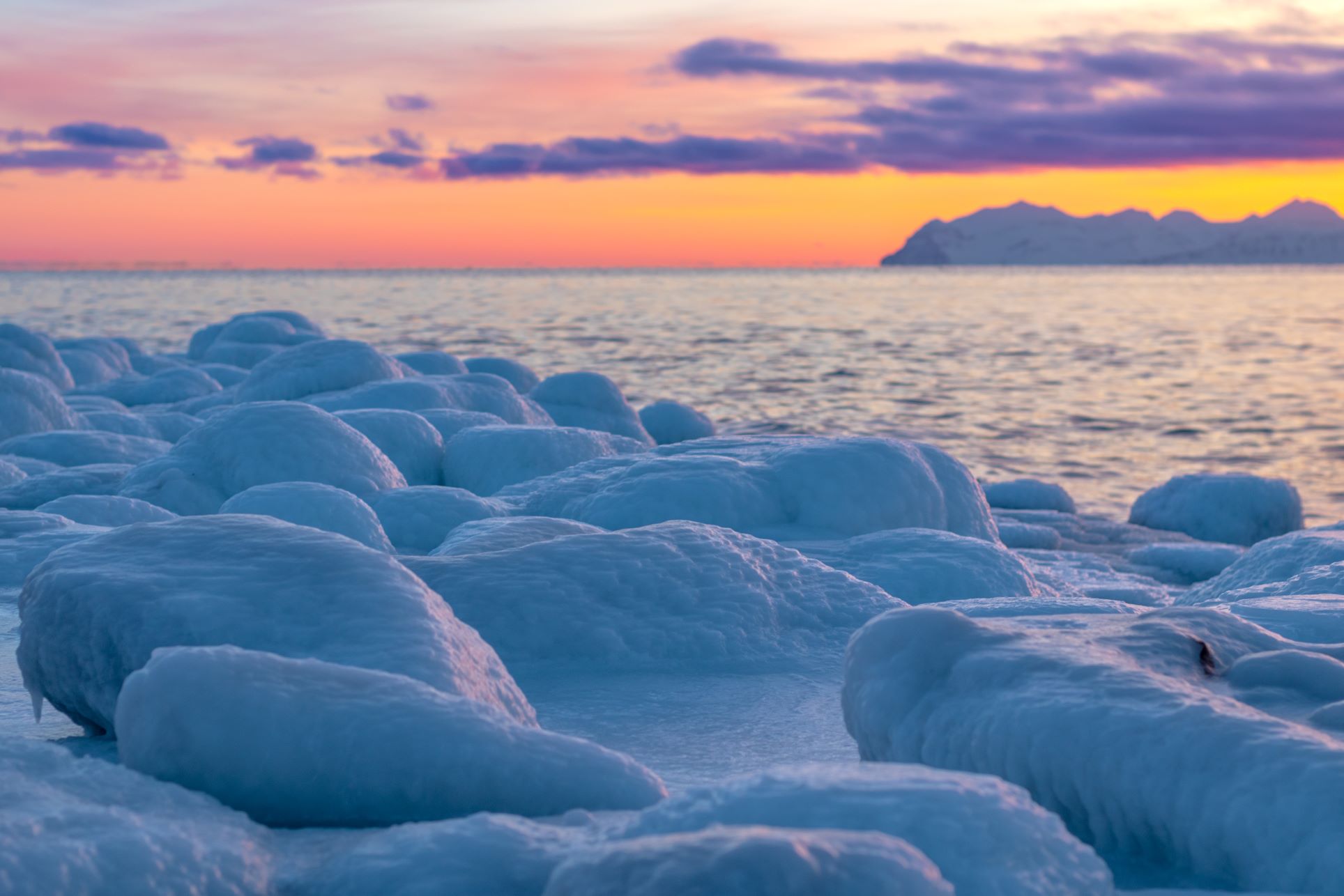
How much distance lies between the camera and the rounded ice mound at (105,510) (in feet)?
18.9

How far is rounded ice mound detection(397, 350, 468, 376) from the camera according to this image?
13062 mm

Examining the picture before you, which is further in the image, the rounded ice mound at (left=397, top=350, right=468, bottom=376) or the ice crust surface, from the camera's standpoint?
the rounded ice mound at (left=397, top=350, right=468, bottom=376)

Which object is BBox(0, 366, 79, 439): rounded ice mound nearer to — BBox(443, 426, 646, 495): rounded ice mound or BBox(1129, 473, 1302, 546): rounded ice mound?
BBox(443, 426, 646, 495): rounded ice mound

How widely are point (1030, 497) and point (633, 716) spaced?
7965mm

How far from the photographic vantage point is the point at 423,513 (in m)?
5.70

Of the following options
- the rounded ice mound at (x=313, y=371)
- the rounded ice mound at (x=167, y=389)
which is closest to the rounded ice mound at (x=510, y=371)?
the rounded ice mound at (x=167, y=389)

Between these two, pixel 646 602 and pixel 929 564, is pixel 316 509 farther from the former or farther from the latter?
pixel 929 564

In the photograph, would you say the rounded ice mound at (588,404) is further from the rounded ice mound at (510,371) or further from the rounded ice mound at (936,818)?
the rounded ice mound at (936,818)

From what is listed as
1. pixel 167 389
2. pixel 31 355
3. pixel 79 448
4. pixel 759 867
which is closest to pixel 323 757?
pixel 759 867

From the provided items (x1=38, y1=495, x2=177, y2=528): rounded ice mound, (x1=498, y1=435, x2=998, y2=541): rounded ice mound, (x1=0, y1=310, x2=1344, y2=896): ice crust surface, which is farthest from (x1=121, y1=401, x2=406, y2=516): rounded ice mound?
(x1=0, y1=310, x2=1344, y2=896): ice crust surface

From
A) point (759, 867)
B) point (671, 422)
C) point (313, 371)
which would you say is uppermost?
point (313, 371)

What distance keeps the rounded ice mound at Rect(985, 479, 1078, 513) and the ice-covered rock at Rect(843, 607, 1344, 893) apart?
25.6 feet

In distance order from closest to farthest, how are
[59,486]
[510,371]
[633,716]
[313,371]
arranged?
[633,716], [59,486], [313,371], [510,371]

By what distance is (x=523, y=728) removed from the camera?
2.42m
